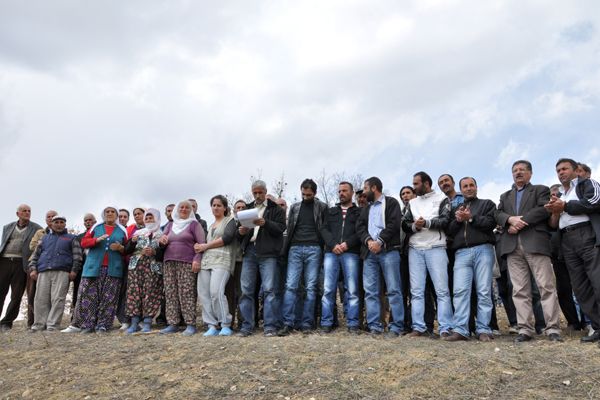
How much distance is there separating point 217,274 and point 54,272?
343cm

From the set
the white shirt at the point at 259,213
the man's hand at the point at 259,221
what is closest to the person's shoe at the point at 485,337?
the man's hand at the point at 259,221

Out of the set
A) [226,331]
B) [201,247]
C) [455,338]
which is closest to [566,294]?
[455,338]

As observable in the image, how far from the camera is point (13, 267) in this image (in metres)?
8.73

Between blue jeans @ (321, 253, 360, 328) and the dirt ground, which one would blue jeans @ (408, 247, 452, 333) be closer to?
the dirt ground

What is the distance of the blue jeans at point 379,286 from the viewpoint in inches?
242

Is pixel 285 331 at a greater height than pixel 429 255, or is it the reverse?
pixel 429 255

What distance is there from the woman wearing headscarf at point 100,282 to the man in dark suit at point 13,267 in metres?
1.97

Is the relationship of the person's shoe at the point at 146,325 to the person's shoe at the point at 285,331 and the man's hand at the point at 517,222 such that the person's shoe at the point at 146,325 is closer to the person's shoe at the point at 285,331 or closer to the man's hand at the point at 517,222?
the person's shoe at the point at 285,331

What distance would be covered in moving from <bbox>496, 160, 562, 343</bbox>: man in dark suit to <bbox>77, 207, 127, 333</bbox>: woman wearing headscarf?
598cm

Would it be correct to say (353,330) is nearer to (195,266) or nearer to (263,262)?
(263,262)

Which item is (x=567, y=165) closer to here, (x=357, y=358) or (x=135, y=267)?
(x=357, y=358)

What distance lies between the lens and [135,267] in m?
7.44

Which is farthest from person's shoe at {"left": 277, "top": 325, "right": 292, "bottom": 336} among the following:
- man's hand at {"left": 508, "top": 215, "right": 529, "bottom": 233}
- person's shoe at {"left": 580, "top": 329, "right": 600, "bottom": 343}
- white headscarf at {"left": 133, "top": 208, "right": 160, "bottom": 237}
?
person's shoe at {"left": 580, "top": 329, "right": 600, "bottom": 343}

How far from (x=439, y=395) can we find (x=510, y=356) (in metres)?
1.19
